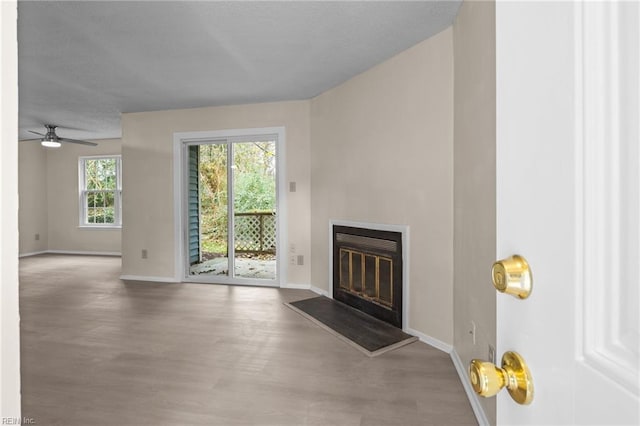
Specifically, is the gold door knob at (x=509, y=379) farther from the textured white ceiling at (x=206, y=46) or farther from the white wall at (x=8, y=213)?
the textured white ceiling at (x=206, y=46)

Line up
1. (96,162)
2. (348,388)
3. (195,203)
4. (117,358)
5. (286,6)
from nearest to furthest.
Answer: (348,388) → (286,6) → (117,358) → (195,203) → (96,162)

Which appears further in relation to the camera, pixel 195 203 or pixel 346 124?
pixel 195 203

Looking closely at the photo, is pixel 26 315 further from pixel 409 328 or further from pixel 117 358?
pixel 409 328

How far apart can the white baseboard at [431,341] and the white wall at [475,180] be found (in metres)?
0.12

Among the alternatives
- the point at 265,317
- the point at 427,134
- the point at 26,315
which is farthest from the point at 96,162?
the point at 427,134

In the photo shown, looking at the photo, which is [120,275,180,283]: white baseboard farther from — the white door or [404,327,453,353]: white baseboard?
the white door

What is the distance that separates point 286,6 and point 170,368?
2.51 m

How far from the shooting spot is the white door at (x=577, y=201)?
30 centimetres

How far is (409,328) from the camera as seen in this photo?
2.83 meters

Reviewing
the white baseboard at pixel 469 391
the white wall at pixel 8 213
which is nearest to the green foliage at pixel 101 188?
the white baseboard at pixel 469 391

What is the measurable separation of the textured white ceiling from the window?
10.6ft

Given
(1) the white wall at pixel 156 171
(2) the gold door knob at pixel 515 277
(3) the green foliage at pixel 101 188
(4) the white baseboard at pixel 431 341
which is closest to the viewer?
(2) the gold door knob at pixel 515 277

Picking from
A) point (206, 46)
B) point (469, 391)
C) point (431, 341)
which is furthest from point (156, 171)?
point (469, 391)

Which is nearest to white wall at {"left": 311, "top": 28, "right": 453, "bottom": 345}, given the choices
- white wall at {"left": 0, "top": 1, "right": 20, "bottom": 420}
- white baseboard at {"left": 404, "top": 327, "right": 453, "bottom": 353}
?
white baseboard at {"left": 404, "top": 327, "right": 453, "bottom": 353}
